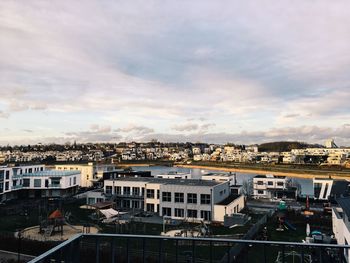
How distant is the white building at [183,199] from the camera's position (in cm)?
2223

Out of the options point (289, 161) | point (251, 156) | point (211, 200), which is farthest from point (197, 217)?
point (251, 156)

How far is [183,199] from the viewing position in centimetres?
2298

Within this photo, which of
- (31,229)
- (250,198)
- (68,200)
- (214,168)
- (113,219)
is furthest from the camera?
(214,168)

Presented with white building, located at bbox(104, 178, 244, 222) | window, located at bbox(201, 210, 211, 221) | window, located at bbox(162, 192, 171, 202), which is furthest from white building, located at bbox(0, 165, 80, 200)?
window, located at bbox(201, 210, 211, 221)

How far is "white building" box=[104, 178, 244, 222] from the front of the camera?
875 inches

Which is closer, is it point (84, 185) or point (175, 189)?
point (175, 189)

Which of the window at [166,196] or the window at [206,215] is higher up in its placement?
the window at [166,196]

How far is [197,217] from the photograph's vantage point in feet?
73.8

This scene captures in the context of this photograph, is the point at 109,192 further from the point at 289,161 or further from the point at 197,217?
the point at 289,161

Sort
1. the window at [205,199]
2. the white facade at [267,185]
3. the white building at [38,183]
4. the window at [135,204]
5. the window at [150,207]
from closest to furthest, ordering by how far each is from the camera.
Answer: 1. the window at [205,199]
2. the window at [150,207]
3. the window at [135,204]
4. the white building at [38,183]
5. the white facade at [267,185]

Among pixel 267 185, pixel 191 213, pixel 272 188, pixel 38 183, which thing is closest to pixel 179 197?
pixel 191 213

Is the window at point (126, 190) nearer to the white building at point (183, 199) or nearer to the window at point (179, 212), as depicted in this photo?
the white building at point (183, 199)

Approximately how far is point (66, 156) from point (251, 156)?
63248 millimetres

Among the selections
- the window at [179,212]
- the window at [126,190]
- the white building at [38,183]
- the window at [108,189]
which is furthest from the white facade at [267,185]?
the white building at [38,183]
